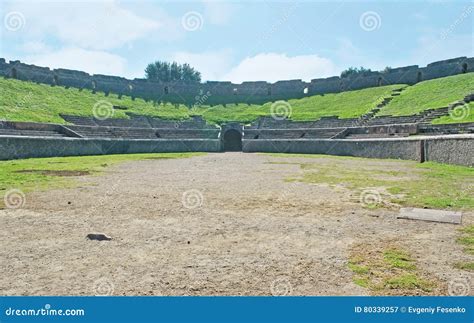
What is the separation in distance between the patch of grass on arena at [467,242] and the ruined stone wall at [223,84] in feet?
168

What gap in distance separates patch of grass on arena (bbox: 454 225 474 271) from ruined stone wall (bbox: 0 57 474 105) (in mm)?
51310

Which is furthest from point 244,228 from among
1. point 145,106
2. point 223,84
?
point 223,84

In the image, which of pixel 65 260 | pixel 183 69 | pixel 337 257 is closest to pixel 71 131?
pixel 65 260

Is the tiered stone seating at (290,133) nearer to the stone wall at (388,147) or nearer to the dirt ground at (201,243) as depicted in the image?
the stone wall at (388,147)

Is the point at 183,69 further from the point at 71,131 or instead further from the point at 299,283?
the point at 299,283

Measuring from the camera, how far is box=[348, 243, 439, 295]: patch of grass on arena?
13.3ft

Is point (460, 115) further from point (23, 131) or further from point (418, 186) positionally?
point (23, 131)

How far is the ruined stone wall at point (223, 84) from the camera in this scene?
158 feet

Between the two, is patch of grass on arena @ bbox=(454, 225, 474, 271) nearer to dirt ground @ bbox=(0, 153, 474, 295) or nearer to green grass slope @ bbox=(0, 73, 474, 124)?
dirt ground @ bbox=(0, 153, 474, 295)

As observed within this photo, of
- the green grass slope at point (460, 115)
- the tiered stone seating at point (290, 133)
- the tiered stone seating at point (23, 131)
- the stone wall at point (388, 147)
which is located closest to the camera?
the stone wall at point (388, 147)

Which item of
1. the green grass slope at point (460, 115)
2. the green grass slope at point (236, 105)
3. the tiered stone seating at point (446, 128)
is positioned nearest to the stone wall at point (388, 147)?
the tiered stone seating at point (446, 128)

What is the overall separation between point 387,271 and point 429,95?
40.3m

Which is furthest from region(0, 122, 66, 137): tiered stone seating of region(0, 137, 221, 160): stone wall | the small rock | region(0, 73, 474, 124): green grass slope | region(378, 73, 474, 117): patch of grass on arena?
region(378, 73, 474, 117): patch of grass on arena

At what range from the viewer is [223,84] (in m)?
62.9
